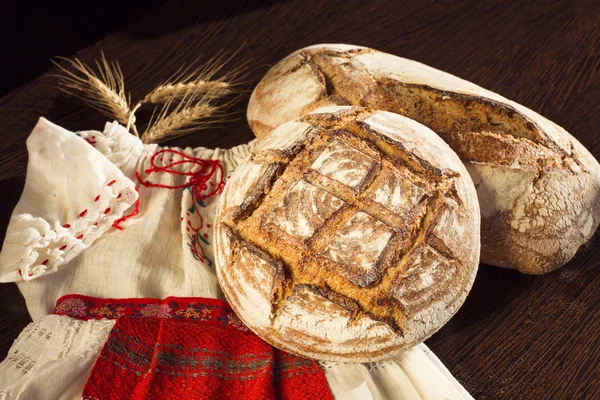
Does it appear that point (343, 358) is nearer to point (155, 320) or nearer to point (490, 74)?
point (155, 320)

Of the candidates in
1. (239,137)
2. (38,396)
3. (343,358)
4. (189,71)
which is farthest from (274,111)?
(38,396)

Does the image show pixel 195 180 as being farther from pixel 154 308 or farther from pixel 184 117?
pixel 154 308

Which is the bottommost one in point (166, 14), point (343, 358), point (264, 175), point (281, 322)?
point (343, 358)

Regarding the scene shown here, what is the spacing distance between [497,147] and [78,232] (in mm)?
1091

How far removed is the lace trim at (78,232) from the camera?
1480mm

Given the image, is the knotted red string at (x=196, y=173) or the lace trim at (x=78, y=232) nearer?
the lace trim at (x=78, y=232)

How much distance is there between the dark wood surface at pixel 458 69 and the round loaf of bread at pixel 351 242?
367 millimetres

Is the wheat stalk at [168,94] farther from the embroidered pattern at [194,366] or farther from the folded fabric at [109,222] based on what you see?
the embroidered pattern at [194,366]

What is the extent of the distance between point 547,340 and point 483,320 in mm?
168

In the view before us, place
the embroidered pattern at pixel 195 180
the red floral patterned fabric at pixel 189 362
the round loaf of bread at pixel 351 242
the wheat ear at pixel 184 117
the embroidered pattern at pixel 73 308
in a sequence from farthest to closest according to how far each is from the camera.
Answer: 1. the wheat ear at pixel 184 117
2. the embroidered pattern at pixel 195 180
3. the embroidered pattern at pixel 73 308
4. the red floral patterned fabric at pixel 189 362
5. the round loaf of bread at pixel 351 242

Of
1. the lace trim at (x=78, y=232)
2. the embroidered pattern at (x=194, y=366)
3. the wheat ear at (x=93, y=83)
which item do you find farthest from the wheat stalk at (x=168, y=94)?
the embroidered pattern at (x=194, y=366)

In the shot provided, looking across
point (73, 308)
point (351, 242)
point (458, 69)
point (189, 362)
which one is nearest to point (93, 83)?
point (73, 308)

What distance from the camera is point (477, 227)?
130cm

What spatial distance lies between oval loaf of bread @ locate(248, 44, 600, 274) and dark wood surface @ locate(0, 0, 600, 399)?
5.3 inches
